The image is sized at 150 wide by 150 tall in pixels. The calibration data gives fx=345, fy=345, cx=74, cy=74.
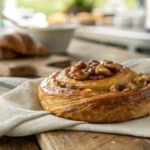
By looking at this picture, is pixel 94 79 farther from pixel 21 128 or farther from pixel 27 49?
pixel 27 49

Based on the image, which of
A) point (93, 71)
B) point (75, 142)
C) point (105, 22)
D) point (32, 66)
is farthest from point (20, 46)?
point (105, 22)

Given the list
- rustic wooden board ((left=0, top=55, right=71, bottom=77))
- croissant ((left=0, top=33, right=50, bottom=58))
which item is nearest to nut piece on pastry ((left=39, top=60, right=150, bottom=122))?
rustic wooden board ((left=0, top=55, right=71, bottom=77))

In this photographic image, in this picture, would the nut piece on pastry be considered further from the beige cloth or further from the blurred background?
the blurred background

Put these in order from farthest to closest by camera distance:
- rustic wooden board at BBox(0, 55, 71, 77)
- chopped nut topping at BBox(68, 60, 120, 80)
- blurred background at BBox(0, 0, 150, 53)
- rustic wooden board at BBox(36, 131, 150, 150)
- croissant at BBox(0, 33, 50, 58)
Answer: blurred background at BBox(0, 0, 150, 53)
croissant at BBox(0, 33, 50, 58)
rustic wooden board at BBox(0, 55, 71, 77)
chopped nut topping at BBox(68, 60, 120, 80)
rustic wooden board at BBox(36, 131, 150, 150)

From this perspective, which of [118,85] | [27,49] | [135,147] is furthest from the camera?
[27,49]

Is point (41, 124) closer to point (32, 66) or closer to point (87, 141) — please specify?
point (87, 141)

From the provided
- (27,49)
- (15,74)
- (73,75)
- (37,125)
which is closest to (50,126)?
(37,125)

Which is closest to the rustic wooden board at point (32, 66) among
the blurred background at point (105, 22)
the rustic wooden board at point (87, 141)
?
the blurred background at point (105, 22)
